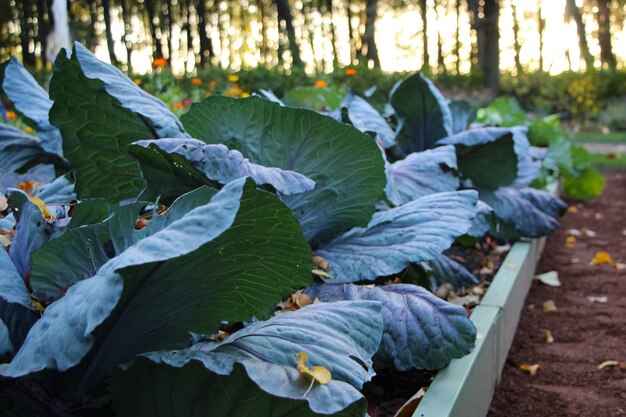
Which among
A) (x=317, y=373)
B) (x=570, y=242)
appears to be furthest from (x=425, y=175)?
(x=570, y=242)

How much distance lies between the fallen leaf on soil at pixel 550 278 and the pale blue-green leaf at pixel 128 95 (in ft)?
9.09

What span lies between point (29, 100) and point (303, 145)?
3.49ft

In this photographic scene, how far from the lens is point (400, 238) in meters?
2.29

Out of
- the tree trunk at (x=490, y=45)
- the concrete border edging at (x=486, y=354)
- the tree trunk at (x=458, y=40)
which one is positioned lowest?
the concrete border edging at (x=486, y=354)

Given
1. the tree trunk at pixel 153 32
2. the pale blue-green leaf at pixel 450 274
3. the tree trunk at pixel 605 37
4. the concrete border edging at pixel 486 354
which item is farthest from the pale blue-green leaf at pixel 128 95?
the tree trunk at pixel 153 32

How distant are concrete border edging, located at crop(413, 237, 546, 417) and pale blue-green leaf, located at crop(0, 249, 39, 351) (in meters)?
0.91

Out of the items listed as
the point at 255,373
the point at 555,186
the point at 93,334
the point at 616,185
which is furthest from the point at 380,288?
the point at 616,185

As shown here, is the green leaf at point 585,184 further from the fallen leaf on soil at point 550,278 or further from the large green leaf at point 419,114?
the large green leaf at point 419,114

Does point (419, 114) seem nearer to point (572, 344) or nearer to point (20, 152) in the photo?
point (572, 344)

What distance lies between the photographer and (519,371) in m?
2.89

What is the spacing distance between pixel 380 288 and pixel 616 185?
284 inches

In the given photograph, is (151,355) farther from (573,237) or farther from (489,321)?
(573,237)

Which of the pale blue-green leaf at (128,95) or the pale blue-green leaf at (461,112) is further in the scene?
the pale blue-green leaf at (461,112)

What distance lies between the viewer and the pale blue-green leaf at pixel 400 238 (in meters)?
2.17
